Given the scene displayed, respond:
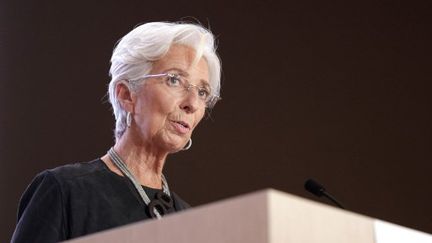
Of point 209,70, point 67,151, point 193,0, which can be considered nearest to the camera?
point 209,70

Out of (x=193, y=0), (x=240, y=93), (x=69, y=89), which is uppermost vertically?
(x=193, y=0)

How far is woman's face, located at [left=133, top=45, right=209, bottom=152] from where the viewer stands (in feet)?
7.55

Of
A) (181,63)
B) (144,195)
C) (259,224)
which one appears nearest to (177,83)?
(181,63)

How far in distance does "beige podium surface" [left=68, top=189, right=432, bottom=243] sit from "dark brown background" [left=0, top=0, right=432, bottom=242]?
229 centimetres

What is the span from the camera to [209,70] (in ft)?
7.95

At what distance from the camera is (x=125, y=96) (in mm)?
2383

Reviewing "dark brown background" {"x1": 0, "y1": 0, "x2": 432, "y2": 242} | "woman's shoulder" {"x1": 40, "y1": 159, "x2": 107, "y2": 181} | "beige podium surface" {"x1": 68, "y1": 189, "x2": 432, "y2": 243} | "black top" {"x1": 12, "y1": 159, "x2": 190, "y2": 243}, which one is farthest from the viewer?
"dark brown background" {"x1": 0, "y1": 0, "x2": 432, "y2": 242}

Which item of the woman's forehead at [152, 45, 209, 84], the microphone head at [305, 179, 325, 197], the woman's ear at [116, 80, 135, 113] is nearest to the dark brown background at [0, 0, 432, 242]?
the woman's ear at [116, 80, 135, 113]

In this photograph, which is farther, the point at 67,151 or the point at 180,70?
the point at 67,151

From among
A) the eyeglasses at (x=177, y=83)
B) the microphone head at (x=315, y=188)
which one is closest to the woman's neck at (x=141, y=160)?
the eyeglasses at (x=177, y=83)

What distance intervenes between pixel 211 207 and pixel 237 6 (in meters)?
2.85

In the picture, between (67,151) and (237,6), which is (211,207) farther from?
(237,6)

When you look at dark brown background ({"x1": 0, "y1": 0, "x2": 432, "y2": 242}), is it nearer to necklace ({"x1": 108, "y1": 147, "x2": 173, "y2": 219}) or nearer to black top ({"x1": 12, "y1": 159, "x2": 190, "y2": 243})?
necklace ({"x1": 108, "y1": 147, "x2": 173, "y2": 219})

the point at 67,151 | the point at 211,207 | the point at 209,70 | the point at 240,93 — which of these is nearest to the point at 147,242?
the point at 211,207
